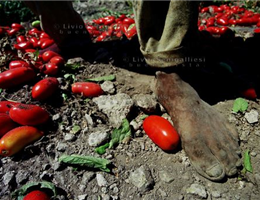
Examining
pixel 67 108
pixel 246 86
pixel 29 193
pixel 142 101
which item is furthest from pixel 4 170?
pixel 246 86

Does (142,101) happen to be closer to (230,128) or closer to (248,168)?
(230,128)

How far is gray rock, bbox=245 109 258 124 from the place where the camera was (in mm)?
2008

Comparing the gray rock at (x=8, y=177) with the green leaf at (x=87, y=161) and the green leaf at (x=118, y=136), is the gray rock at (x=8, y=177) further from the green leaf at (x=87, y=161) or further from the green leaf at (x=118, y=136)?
the green leaf at (x=118, y=136)

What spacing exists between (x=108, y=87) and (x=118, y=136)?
619 millimetres

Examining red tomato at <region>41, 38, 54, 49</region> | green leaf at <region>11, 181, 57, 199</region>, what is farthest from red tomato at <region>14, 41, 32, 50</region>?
green leaf at <region>11, 181, 57, 199</region>

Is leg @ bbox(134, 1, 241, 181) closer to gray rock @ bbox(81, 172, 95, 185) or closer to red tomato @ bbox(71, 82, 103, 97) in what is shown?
red tomato @ bbox(71, 82, 103, 97)

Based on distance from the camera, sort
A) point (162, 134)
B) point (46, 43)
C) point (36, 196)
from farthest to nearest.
A: point (46, 43), point (162, 134), point (36, 196)

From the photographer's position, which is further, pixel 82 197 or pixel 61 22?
pixel 61 22

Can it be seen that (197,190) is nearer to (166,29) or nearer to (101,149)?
(101,149)

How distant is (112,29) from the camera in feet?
12.3

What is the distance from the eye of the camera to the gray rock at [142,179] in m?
1.59

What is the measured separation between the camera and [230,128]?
1.86 m

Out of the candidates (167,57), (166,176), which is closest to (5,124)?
(166,176)

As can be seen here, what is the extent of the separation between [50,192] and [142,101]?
105 centimetres
